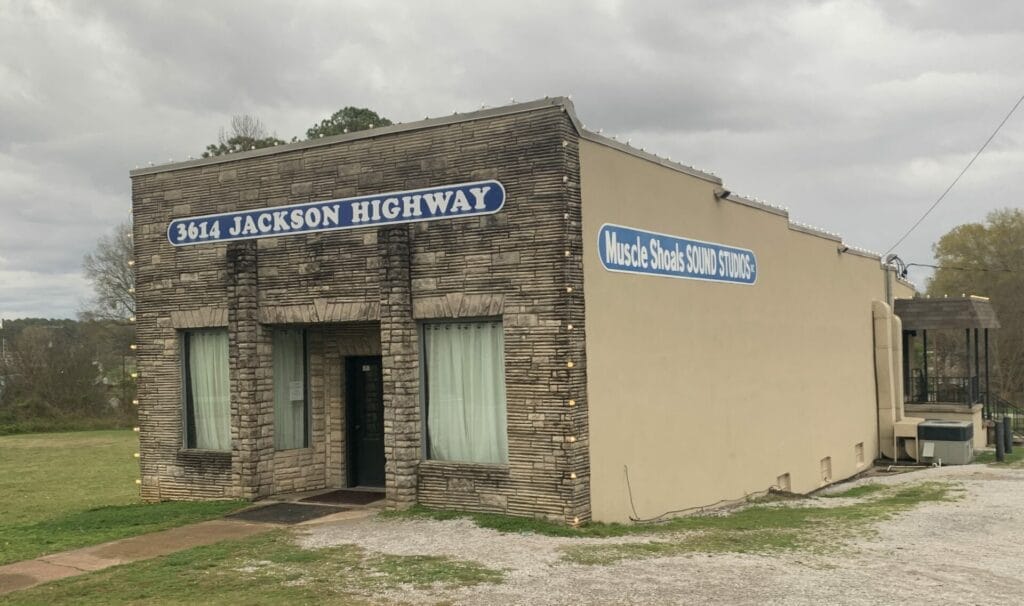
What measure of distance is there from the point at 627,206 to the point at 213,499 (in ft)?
24.9

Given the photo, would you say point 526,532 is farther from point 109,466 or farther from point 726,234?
point 109,466

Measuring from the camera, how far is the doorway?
44.7 feet

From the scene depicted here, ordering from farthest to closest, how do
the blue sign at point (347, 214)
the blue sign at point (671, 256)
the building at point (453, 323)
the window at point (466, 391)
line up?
1. the blue sign at point (671, 256)
2. the window at point (466, 391)
3. the blue sign at point (347, 214)
4. the building at point (453, 323)

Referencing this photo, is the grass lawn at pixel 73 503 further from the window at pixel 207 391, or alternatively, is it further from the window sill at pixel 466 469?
the window sill at pixel 466 469

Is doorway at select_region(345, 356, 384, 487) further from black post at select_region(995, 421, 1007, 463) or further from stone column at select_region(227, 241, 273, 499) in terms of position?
black post at select_region(995, 421, 1007, 463)

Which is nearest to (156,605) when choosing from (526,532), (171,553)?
(171,553)

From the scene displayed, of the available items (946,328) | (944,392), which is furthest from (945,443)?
(944,392)

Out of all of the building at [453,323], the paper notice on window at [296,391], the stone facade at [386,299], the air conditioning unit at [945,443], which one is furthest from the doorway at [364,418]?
the air conditioning unit at [945,443]

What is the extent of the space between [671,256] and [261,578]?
799cm

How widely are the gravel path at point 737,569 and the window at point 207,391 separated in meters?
3.72

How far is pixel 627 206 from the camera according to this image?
12273 millimetres

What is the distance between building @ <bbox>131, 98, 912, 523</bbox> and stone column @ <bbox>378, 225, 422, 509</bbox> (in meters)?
0.03

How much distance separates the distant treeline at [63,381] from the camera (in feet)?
127

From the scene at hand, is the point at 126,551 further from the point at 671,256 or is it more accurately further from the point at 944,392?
the point at 944,392
